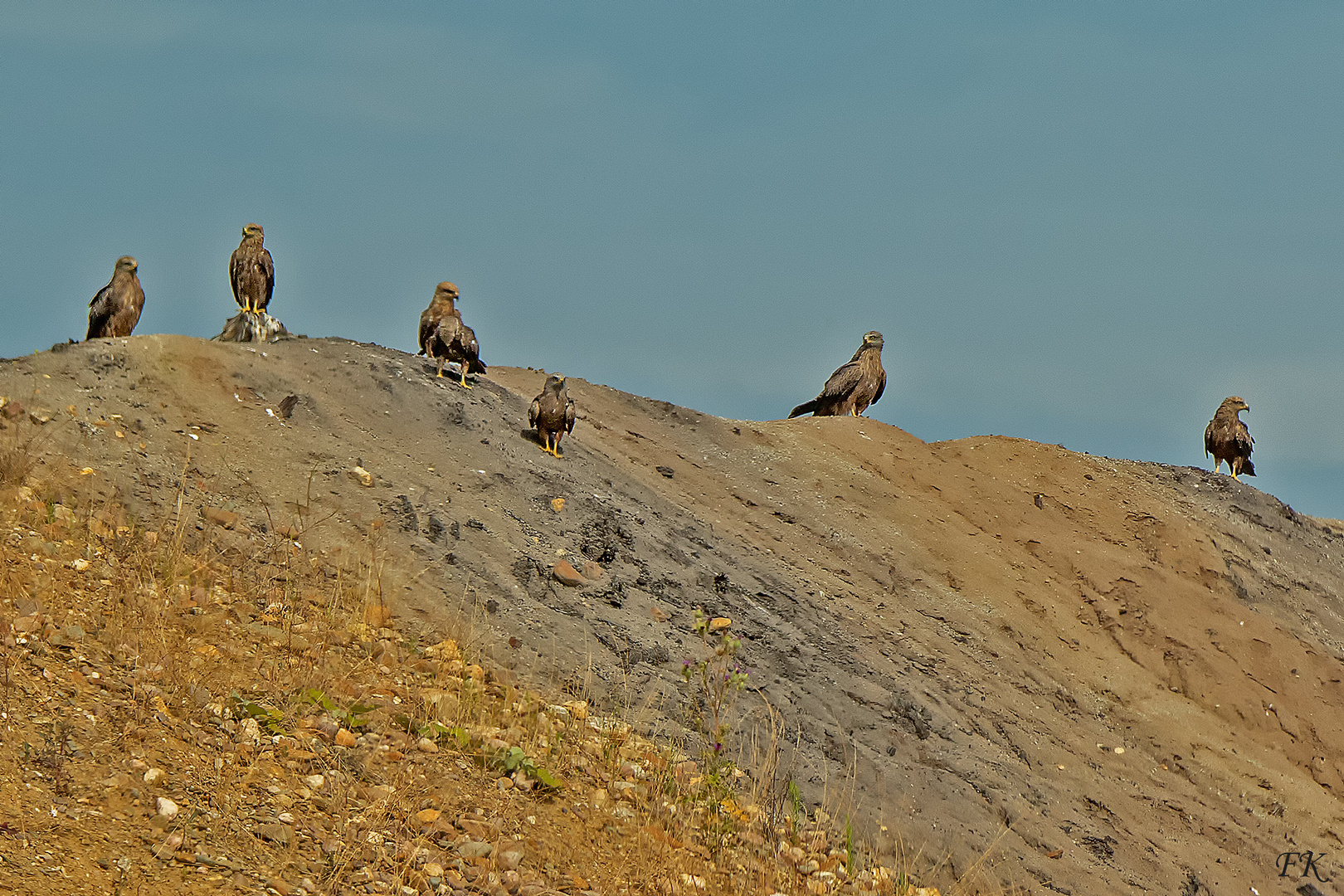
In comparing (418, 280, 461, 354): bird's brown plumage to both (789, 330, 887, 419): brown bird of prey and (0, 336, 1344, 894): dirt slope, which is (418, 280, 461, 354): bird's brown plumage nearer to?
(0, 336, 1344, 894): dirt slope

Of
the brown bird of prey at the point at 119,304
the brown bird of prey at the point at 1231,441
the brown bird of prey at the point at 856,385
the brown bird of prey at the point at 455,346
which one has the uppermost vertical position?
the brown bird of prey at the point at 1231,441

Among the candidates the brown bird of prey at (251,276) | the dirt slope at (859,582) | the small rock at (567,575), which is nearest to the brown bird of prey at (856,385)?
the dirt slope at (859,582)

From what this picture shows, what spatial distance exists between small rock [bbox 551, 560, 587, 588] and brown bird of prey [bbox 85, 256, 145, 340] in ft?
21.3

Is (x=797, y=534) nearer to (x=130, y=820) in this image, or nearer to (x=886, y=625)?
(x=886, y=625)

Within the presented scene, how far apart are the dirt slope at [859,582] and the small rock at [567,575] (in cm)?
12

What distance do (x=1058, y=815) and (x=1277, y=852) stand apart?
9.27ft

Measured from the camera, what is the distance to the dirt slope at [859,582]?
9578 millimetres

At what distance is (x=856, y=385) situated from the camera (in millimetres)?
20562

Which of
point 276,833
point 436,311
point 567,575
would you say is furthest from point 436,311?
point 276,833

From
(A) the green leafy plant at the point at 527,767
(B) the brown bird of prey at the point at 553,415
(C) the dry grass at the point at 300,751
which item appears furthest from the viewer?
(B) the brown bird of prey at the point at 553,415

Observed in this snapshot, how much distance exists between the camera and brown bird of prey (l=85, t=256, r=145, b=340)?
13.7 m

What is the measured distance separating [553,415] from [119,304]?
5053mm

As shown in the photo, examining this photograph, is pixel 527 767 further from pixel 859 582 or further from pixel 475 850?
pixel 859 582

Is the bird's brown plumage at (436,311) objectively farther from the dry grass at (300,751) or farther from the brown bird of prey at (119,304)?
the dry grass at (300,751)
